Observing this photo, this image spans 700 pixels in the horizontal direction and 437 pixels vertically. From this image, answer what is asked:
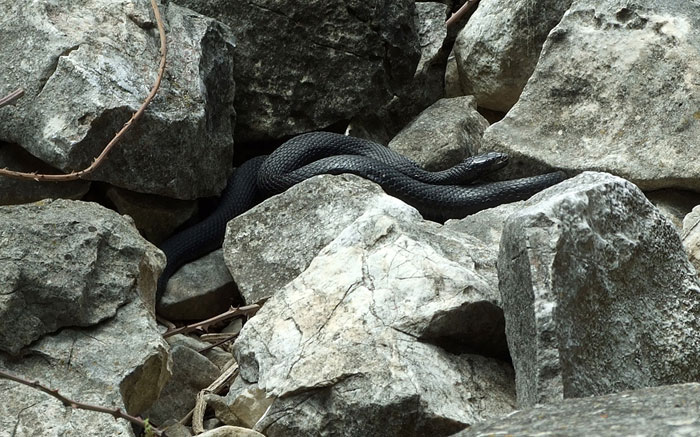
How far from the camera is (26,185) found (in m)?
4.53

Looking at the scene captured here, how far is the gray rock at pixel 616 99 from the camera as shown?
4.82 m

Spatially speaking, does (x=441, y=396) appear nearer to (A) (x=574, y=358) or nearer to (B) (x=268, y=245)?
(A) (x=574, y=358)

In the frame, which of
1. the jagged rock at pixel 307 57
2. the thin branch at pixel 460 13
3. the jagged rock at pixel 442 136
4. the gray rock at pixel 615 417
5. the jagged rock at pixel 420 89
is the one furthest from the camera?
the thin branch at pixel 460 13

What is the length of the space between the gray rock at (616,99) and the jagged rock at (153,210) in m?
1.51

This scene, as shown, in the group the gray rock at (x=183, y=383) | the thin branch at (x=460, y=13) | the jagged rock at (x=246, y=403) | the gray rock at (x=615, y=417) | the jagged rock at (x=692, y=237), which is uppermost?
the thin branch at (x=460, y=13)

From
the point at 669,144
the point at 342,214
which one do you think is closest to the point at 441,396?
the point at 342,214

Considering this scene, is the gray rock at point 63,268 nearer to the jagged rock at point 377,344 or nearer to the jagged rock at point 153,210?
the jagged rock at point 377,344

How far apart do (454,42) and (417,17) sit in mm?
311

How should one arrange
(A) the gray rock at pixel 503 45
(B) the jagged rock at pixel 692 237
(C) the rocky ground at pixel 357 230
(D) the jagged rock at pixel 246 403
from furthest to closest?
(A) the gray rock at pixel 503 45
(B) the jagged rock at pixel 692 237
(D) the jagged rock at pixel 246 403
(C) the rocky ground at pixel 357 230

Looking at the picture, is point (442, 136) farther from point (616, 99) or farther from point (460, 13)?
point (460, 13)

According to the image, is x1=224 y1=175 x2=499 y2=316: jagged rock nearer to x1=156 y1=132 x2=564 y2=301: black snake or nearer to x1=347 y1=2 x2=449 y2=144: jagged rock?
x1=156 y1=132 x2=564 y2=301: black snake

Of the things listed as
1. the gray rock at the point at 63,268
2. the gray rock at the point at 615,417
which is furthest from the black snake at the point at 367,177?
the gray rock at the point at 615,417

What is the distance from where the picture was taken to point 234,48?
534 centimetres

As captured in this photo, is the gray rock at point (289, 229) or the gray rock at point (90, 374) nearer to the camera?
the gray rock at point (90, 374)
